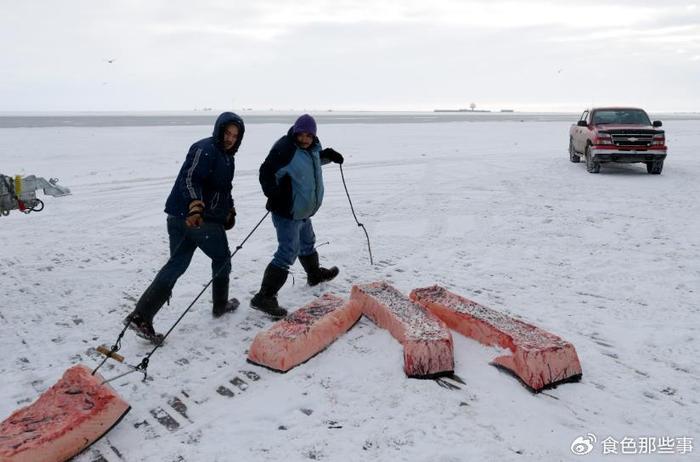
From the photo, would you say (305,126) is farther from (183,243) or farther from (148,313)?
(148,313)

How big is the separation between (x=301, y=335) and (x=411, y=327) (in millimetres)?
816

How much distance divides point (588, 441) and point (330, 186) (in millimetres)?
9891

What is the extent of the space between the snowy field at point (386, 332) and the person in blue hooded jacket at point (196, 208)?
15.5 inches

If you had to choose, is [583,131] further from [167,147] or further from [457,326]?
[167,147]

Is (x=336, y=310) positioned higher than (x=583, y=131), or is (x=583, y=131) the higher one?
(x=583, y=131)

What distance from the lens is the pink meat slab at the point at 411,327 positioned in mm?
3521

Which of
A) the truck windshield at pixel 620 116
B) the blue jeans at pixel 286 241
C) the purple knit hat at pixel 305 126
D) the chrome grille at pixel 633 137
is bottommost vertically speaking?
the blue jeans at pixel 286 241

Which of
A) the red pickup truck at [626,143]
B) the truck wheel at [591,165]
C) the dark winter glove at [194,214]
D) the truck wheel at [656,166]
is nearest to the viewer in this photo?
the dark winter glove at [194,214]

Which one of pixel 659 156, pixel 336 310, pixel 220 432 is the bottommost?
A: pixel 220 432

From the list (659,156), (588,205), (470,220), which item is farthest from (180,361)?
(659,156)

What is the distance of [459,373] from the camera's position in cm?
362

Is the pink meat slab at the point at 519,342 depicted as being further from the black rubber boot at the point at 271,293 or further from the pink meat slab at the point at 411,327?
the black rubber boot at the point at 271,293

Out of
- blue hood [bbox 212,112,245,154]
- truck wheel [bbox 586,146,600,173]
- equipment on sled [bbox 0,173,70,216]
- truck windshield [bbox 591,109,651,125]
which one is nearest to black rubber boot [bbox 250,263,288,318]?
blue hood [bbox 212,112,245,154]

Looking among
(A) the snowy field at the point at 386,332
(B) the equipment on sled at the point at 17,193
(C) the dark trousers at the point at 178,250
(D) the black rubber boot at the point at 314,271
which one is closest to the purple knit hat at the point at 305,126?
(C) the dark trousers at the point at 178,250
